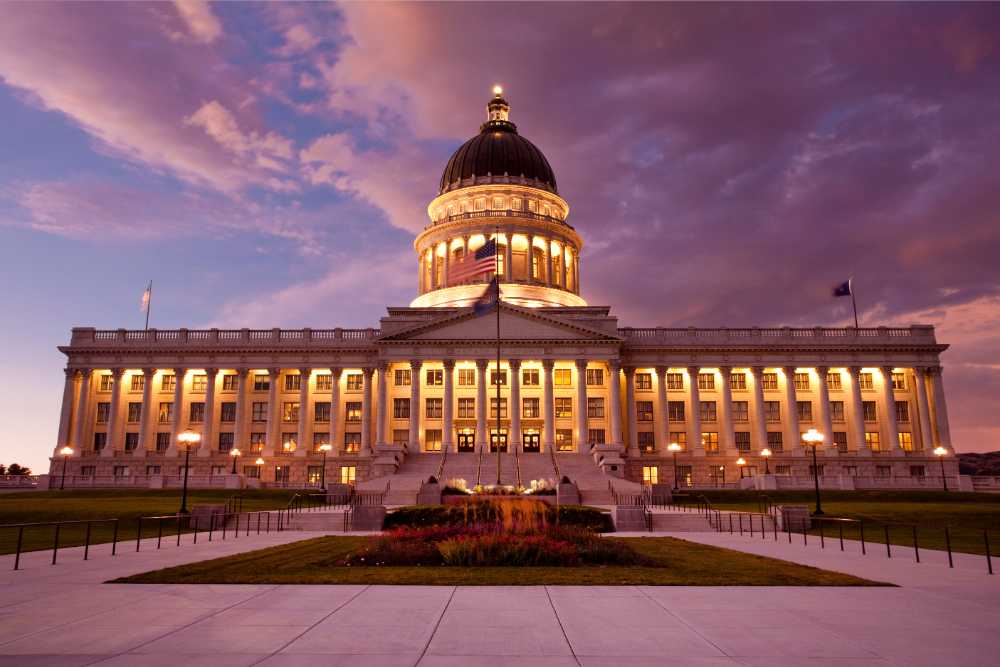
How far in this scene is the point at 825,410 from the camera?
7269 centimetres

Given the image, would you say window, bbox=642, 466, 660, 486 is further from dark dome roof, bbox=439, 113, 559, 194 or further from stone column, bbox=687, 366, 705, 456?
dark dome roof, bbox=439, 113, 559, 194

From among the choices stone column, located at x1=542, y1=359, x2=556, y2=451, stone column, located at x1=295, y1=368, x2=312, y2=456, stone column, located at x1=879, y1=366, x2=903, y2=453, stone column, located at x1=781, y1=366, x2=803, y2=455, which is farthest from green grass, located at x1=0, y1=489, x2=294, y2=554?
stone column, located at x1=879, y1=366, x2=903, y2=453

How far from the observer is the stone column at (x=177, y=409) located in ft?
238

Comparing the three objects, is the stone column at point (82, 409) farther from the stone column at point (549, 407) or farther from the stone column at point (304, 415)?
the stone column at point (549, 407)

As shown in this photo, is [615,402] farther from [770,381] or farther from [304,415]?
[304,415]

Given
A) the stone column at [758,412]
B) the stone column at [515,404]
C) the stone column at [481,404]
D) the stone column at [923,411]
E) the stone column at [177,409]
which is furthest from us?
the stone column at [177,409]

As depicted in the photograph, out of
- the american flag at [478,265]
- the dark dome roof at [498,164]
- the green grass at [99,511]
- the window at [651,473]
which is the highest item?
the dark dome roof at [498,164]

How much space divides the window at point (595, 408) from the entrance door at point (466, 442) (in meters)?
12.6

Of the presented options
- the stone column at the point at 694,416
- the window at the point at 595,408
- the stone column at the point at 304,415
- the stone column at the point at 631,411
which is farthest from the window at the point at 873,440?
the stone column at the point at 304,415

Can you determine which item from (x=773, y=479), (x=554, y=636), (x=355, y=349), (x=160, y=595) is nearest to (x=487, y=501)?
(x=160, y=595)

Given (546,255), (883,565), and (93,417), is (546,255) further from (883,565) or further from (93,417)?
(883,565)

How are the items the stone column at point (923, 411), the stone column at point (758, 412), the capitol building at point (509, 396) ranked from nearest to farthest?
the capitol building at point (509, 396), the stone column at point (923, 411), the stone column at point (758, 412)

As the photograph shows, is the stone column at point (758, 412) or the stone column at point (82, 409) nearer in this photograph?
the stone column at point (758, 412)

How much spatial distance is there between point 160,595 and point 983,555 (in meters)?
21.4
